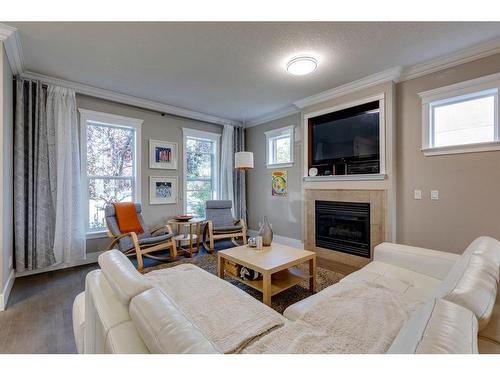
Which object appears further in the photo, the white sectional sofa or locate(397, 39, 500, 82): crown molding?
locate(397, 39, 500, 82): crown molding

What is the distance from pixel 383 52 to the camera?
2.55m

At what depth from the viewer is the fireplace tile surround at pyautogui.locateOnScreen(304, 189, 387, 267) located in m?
3.08

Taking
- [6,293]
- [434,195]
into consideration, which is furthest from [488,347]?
[6,293]

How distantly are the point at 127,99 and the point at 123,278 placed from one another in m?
3.63

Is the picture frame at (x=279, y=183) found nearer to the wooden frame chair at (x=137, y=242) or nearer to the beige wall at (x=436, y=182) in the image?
the beige wall at (x=436, y=182)

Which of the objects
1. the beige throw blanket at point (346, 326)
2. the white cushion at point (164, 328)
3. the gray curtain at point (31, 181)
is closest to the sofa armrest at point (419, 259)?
the beige throw blanket at point (346, 326)

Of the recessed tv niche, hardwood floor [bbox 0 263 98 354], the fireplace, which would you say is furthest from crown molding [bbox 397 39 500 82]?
hardwood floor [bbox 0 263 98 354]

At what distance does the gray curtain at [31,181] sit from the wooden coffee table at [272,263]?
8.08 feet

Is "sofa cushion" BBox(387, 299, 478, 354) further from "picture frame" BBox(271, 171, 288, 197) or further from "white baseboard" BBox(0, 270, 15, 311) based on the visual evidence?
"picture frame" BBox(271, 171, 288, 197)

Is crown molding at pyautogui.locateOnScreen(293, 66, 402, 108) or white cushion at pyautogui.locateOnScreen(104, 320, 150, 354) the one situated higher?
crown molding at pyautogui.locateOnScreen(293, 66, 402, 108)

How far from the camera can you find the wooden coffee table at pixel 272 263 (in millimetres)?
2057

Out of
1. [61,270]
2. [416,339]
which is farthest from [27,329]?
[416,339]

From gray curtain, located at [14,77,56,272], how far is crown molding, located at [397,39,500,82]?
4769 mm
